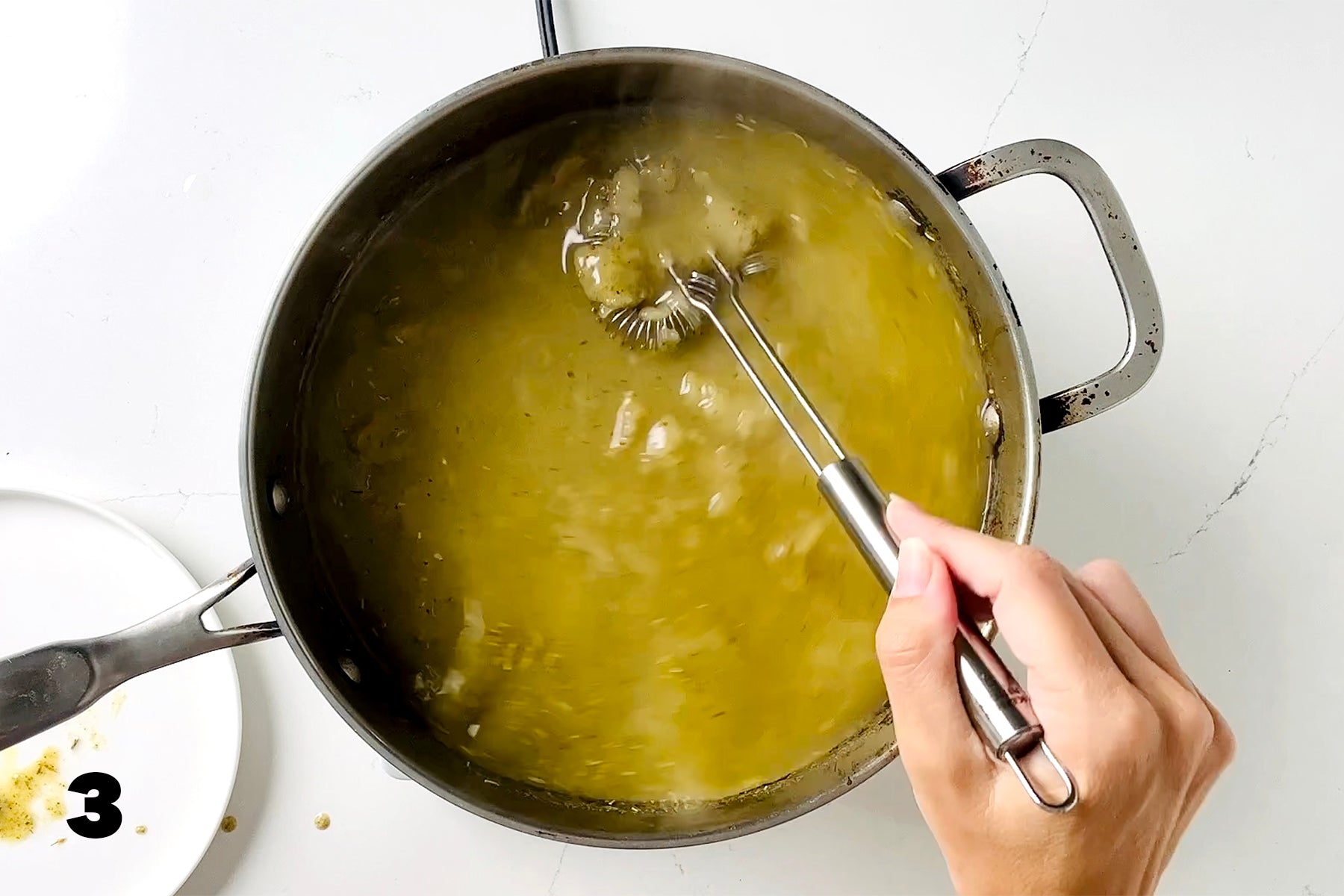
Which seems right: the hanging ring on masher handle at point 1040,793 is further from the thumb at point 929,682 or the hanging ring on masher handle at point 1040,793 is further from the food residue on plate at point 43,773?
the food residue on plate at point 43,773

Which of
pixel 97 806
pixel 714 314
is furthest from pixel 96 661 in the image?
pixel 714 314

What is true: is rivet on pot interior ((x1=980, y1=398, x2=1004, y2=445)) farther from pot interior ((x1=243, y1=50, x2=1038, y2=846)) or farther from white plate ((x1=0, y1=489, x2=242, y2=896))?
white plate ((x1=0, y1=489, x2=242, y2=896))

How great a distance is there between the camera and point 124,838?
71 centimetres

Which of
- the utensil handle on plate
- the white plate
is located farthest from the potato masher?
the white plate

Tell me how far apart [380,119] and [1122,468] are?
62 centimetres

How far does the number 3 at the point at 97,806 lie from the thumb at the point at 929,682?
1.89 feet

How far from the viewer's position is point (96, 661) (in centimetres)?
54

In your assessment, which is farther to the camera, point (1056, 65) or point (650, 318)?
point (1056, 65)

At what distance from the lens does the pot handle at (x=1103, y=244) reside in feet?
1.90

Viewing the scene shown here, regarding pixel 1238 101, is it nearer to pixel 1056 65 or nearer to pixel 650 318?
pixel 1056 65

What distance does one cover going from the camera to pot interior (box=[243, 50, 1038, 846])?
22.3 inches

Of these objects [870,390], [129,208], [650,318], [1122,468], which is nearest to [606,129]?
[650,318]

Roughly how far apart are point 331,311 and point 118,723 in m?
0.34

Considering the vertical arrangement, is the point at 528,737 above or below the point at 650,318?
below
